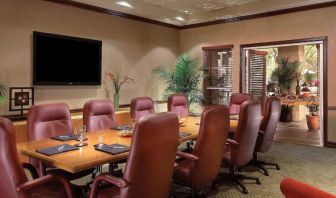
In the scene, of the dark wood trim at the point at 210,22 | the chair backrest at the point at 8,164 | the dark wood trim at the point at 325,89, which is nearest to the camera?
the chair backrest at the point at 8,164

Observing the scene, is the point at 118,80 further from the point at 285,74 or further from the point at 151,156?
the point at 285,74

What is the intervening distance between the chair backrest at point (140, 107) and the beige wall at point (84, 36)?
5.59ft

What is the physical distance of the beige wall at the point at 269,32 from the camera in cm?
543

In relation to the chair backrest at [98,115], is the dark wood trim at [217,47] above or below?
above

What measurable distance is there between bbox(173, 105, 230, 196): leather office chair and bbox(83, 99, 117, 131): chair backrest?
1244 millimetres

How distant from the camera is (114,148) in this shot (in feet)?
7.91

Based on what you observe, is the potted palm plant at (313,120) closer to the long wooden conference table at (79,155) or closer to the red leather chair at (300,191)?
the long wooden conference table at (79,155)

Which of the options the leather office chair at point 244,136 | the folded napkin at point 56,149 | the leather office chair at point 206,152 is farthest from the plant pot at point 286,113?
the folded napkin at point 56,149

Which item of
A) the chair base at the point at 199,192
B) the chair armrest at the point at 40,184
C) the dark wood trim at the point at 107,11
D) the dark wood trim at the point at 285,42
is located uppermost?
the dark wood trim at the point at 107,11

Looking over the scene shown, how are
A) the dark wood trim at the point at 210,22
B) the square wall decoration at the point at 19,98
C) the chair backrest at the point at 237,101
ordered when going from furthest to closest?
the dark wood trim at the point at 210,22
the chair backrest at the point at 237,101
the square wall decoration at the point at 19,98

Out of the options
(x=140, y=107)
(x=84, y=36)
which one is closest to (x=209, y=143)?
(x=140, y=107)

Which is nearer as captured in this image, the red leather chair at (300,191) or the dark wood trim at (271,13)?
the red leather chair at (300,191)

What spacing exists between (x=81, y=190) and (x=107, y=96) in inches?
136

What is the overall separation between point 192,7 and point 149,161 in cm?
526
